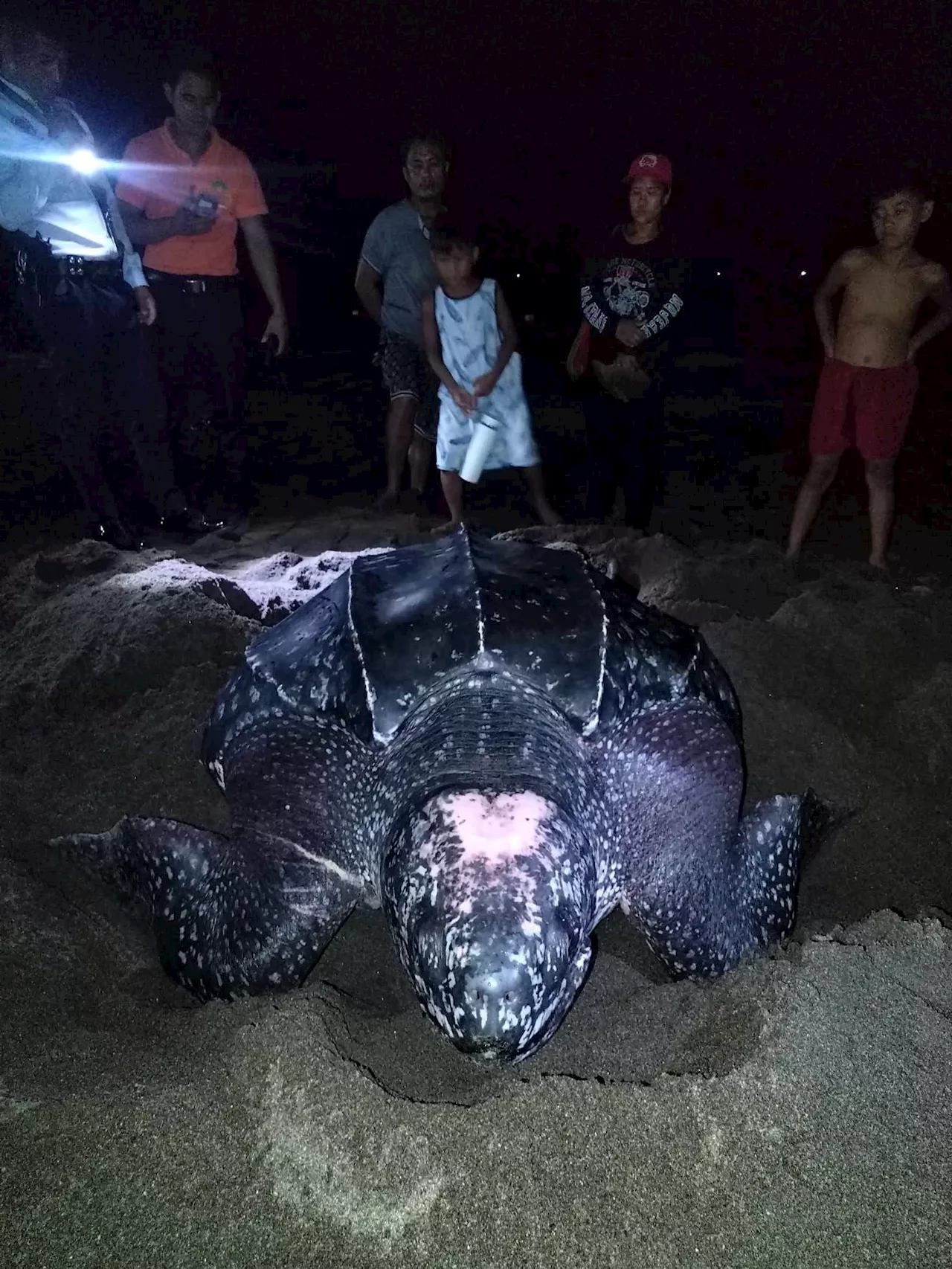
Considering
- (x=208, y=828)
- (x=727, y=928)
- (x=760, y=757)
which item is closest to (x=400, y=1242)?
(x=727, y=928)

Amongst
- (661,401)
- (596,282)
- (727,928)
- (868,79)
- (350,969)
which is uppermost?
(868,79)

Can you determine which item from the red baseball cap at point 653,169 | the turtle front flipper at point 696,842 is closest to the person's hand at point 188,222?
the red baseball cap at point 653,169

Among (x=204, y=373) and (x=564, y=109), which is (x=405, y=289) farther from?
(x=564, y=109)

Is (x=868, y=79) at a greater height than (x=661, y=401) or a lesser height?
greater

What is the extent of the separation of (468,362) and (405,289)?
602 mm

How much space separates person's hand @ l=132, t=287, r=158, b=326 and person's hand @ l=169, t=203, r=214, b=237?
295mm

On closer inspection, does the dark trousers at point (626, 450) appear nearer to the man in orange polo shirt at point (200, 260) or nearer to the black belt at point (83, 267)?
the man in orange polo shirt at point (200, 260)

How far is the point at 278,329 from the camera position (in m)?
4.09

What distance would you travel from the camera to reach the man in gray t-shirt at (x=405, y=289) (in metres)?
3.58

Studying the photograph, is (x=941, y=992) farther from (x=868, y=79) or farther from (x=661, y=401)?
(x=868, y=79)

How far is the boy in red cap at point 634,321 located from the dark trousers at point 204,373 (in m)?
1.70

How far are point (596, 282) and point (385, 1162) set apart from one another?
3202mm

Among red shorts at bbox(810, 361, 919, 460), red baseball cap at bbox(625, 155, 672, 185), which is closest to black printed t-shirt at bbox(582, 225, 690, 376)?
red baseball cap at bbox(625, 155, 672, 185)

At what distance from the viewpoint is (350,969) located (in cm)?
159
